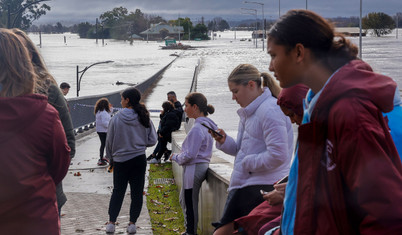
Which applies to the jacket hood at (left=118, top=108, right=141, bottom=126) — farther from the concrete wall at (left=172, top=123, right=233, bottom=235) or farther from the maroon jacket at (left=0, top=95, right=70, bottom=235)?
the maroon jacket at (left=0, top=95, right=70, bottom=235)

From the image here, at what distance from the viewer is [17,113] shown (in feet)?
9.77

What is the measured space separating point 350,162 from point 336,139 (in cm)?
10

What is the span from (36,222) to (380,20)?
620 feet

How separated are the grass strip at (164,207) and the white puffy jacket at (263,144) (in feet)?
12.7

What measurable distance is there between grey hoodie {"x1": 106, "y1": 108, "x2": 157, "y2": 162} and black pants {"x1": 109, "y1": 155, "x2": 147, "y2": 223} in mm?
97

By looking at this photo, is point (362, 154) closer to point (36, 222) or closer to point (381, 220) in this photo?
point (381, 220)

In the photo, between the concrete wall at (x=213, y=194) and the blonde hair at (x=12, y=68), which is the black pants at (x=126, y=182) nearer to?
the concrete wall at (x=213, y=194)

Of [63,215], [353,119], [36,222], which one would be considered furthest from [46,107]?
[63,215]

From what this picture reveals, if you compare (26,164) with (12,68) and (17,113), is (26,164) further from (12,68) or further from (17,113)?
(12,68)

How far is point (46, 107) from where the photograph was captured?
3.05m

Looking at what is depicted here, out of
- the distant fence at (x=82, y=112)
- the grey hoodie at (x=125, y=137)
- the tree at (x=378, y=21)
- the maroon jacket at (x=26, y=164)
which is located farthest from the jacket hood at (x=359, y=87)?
the tree at (x=378, y=21)

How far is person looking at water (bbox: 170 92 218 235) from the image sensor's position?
6785 mm

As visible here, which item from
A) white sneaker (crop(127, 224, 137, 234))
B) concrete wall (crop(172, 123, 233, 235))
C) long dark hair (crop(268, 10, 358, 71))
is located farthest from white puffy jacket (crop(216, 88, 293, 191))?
white sneaker (crop(127, 224, 137, 234))

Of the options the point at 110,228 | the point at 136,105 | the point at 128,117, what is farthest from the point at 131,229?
the point at 136,105
